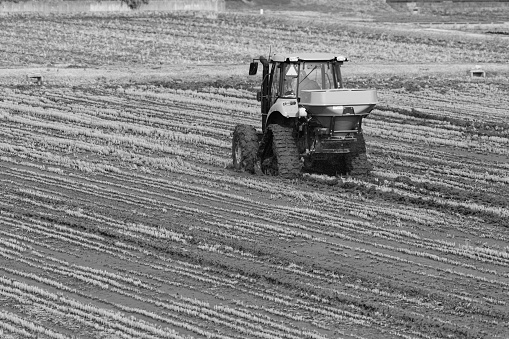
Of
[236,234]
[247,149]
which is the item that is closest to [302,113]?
[247,149]

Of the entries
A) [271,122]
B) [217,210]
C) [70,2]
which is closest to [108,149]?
[271,122]

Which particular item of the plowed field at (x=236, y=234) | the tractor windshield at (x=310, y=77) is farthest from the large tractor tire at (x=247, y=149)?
the tractor windshield at (x=310, y=77)

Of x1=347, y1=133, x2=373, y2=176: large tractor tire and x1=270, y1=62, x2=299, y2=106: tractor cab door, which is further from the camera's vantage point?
x1=347, y1=133, x2=373, y2=176: large tractor tire

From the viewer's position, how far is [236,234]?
45.7 ft

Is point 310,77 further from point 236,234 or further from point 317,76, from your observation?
point 236,234

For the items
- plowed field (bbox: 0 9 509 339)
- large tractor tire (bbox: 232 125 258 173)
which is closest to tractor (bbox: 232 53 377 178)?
large tractor tire (bbox: 232 125 258 173)

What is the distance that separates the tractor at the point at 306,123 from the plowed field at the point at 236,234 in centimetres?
39

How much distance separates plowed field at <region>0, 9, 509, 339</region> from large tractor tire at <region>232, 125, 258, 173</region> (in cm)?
19

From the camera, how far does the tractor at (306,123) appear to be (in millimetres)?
16312

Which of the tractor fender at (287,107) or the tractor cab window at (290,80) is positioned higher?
the tractor cab window at (290,80)

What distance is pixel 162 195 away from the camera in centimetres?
1630

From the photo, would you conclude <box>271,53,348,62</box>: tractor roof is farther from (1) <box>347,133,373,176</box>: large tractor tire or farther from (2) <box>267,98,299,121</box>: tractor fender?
(1) <box>347,133,373,176</box>: large tractor tire

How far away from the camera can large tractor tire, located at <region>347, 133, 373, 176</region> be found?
17.3 meters

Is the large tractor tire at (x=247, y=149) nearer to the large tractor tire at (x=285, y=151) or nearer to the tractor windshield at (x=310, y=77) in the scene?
the large tractor tire at (x=285, y=151)
